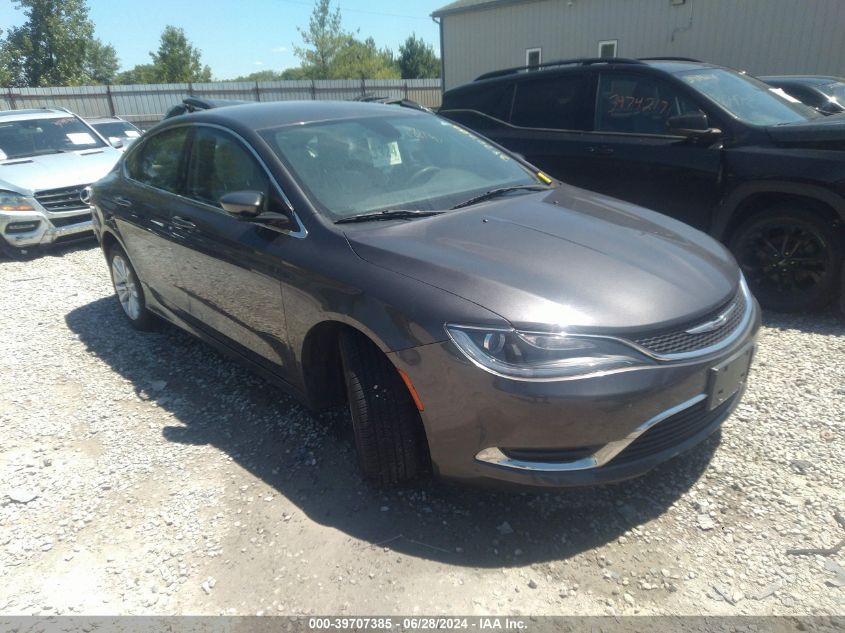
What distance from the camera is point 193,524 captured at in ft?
8.73

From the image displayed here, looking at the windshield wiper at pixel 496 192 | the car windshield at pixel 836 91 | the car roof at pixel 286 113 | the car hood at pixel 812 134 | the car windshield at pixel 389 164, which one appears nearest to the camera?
the car windshield at pixel 389 164

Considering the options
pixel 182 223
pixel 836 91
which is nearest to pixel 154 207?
pixel 182 223

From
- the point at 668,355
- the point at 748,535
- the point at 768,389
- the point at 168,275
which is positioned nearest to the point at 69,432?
the point at 168,275

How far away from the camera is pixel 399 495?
108 inches

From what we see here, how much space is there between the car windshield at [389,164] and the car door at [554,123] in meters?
1.72

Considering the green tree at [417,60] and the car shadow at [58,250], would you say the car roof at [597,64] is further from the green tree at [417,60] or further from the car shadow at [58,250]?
the green tree at [417,60]

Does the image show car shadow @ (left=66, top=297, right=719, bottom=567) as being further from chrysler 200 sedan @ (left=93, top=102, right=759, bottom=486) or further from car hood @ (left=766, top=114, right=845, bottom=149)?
car hood @ (left=766, top=114, right=845, bottom=149)

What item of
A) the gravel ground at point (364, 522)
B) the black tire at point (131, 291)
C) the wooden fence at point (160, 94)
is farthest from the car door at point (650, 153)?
the wooden fence at point (160, 94)

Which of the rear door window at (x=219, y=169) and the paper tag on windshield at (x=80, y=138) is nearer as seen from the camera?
the rear door window at (x=219, y=169)

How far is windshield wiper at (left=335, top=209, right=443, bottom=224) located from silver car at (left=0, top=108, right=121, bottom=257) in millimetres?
5985

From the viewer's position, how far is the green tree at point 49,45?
34188mm

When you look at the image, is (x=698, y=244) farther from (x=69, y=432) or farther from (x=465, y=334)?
(x=69, y=432)

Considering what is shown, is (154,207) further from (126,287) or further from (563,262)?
(563,262)

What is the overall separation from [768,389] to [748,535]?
4.31 feet
